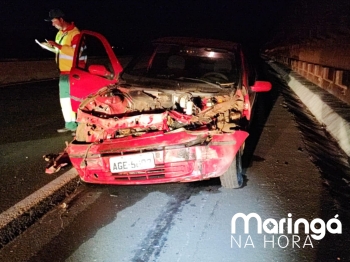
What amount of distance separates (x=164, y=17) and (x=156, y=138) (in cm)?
8185

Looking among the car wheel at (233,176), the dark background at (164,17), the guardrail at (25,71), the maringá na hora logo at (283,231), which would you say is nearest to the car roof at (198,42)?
the car wheel at (233,176)

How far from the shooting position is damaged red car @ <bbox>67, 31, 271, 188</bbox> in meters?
3.93

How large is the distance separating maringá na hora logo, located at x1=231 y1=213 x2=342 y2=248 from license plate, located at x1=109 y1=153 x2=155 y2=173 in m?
1.07

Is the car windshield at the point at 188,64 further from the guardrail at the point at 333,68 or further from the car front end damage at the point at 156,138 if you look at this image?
the guardrail at the point at 333,68

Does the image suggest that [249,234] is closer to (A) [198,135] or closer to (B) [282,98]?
(A) [198,135]

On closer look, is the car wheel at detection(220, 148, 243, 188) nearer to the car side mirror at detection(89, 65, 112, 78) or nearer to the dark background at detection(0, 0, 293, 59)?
the car side mirror at detection(89, 65, 112, 78)

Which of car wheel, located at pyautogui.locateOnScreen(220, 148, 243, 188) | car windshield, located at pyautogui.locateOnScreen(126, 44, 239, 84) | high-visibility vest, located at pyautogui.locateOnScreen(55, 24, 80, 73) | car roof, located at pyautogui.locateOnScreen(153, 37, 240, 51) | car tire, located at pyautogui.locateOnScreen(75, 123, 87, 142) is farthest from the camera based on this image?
high-visibility vest, located at pyautogui.locateOnScreen(55, 24, 80, 73)

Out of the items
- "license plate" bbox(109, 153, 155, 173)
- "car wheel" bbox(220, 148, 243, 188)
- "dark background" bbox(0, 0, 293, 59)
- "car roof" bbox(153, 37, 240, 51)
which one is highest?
"dark background" bbox(0, 0, 293, 59)

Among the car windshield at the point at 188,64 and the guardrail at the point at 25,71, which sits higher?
the car windshield at the point at 188,64

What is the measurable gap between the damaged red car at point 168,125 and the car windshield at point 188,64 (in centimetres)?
2

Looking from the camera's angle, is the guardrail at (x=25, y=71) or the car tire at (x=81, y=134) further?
the guardrail at (x=25, y=71)

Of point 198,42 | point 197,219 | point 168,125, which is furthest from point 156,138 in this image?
point 198,42

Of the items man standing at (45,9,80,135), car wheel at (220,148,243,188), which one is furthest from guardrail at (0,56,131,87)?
car wheel at (220,148,243,188)

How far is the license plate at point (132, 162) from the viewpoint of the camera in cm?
394
